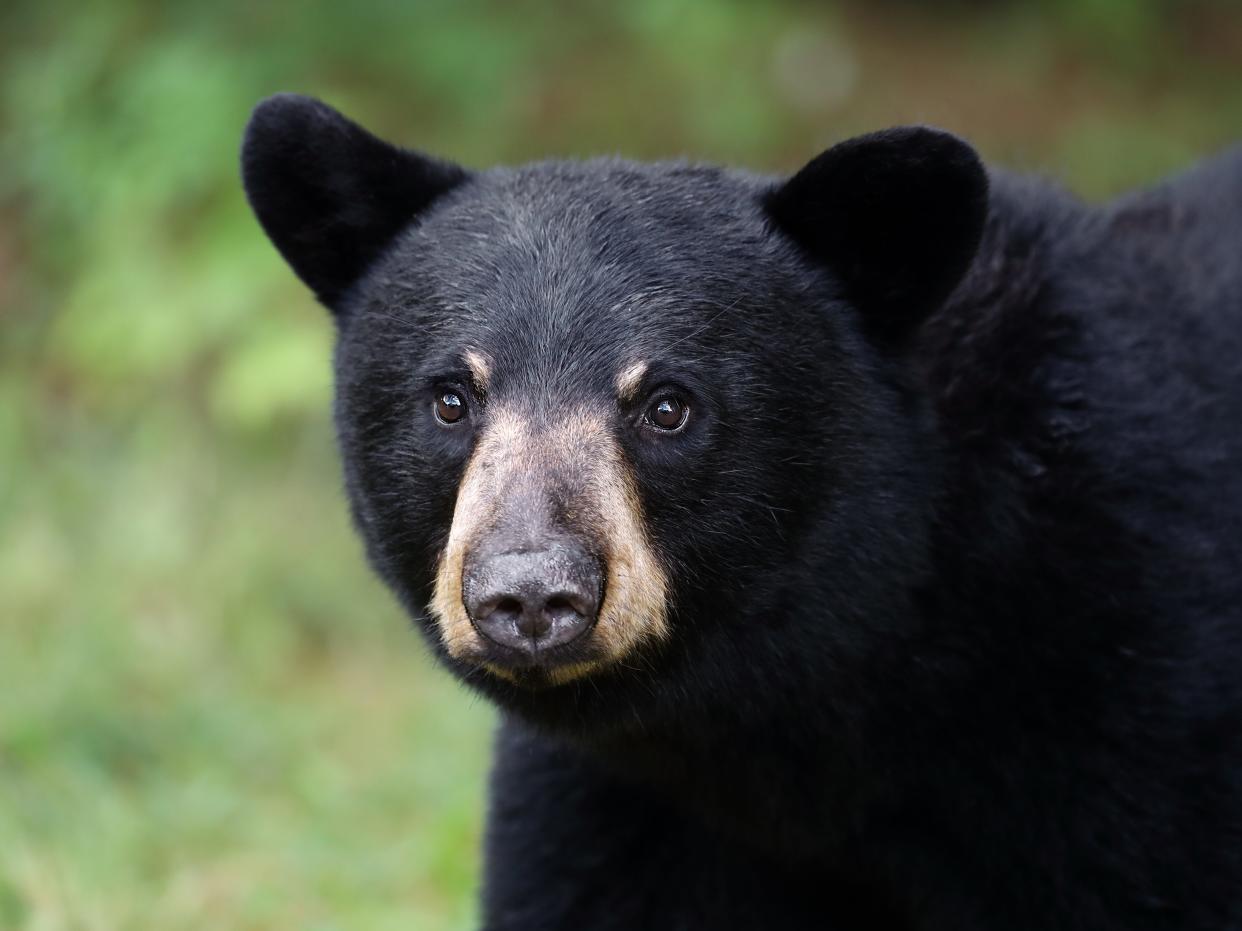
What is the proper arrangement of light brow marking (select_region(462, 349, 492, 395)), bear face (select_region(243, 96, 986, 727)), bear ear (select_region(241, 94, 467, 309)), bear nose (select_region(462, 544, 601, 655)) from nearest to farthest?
bear nose (select_region(462, 544, 601, 655))
bear face (select_region(243, 96, 986, 727))
light brow marking (select_region(462, 349, 492, 395))
bear ear (select_region(241, 94, 467, 309))

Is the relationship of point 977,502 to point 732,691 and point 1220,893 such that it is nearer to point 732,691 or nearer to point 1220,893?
point 732,691

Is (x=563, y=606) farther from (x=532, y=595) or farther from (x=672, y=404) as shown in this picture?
(x=672, y=404)

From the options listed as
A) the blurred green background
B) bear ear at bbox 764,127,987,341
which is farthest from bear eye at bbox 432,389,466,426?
the blurred green background

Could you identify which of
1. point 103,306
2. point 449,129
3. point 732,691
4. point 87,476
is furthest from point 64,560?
point 732,691

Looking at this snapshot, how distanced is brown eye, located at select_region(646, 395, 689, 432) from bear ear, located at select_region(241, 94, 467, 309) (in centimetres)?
99

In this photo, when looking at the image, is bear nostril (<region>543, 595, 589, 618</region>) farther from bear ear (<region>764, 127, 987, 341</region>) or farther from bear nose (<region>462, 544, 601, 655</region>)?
bear ear (<region>764, 127, 987, 341</region>)

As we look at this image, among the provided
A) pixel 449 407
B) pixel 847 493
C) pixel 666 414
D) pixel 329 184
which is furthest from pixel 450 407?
pixel 847 493

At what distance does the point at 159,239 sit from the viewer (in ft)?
30.9

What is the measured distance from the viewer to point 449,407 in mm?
3953

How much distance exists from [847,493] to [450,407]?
0.97 m

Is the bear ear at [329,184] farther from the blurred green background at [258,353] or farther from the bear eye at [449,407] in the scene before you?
the blurred green background at [258,353]

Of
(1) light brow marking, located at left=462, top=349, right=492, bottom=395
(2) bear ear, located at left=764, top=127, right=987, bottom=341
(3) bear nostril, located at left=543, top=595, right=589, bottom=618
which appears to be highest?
(2) bear ear, located at left=764, top=127, right=987, bottom=341

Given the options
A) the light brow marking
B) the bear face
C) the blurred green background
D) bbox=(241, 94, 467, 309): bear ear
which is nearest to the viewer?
the bear face

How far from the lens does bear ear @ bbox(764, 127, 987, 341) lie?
12.8 ft
